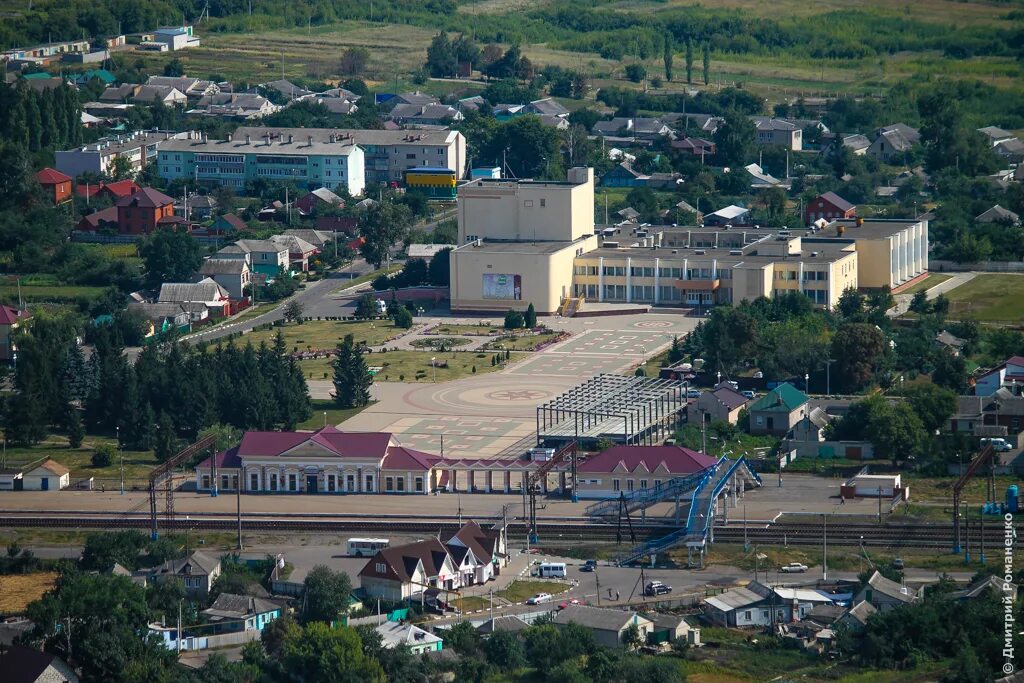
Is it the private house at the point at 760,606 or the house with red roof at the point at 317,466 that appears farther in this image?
the house with red roof at the point at 317,466

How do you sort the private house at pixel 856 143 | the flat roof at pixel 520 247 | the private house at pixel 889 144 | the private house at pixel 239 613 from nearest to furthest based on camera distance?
the private house at pixel 239 613, the flat roof at pixel 520 247, the private house at pixel 856 143, the private house at pixel 889 144

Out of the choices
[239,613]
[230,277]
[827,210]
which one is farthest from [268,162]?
[239,613]

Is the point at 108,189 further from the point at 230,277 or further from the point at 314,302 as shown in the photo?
the point at 314,302

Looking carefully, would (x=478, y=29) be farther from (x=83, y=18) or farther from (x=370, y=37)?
(x=83, y=18)

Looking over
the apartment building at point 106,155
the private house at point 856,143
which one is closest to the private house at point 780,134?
the private house at point 856,143

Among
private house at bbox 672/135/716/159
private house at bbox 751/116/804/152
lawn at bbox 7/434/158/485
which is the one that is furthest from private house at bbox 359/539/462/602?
private house at bbox 751/116/804/152

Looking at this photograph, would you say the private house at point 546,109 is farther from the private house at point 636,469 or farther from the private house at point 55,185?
the private house at point 636,469

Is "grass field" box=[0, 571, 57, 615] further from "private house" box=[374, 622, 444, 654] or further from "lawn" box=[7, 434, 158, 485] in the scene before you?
"lawn" box=[7, 434, 158, 485]
